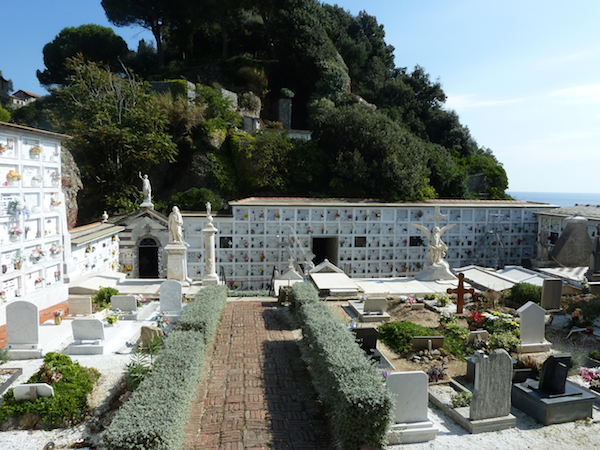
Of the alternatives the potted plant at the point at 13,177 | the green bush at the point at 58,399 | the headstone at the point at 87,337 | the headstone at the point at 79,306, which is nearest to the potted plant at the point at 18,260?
the headstone at the point at 79,306

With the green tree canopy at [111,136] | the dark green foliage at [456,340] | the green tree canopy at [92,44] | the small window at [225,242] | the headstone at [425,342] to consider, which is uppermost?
the green tree canopy at [92,44]

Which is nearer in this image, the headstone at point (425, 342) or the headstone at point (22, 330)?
the headstone at point (22, 330)

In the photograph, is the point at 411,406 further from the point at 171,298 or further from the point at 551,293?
the point at 551,293

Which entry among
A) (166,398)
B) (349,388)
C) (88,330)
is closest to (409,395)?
(349,388)

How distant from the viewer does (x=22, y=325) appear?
814 cm

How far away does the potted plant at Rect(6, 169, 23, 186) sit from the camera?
9.42m

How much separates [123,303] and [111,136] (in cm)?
1431

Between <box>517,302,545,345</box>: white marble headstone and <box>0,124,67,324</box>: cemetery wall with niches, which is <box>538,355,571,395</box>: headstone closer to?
<box>517,302,545,345</box>: white marble headstone

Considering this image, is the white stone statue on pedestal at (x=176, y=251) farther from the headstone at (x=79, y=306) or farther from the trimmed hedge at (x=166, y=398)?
the trimmed hedge at (x=166, y=398)

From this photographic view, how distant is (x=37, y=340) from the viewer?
820 cm

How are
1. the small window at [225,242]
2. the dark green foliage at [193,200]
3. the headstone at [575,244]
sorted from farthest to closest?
the dark green foliage at [193,200] → the small window at [225,242] → the headstone at [575,244]

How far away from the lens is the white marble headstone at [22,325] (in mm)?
8117

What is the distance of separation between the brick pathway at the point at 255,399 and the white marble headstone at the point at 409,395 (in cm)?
104

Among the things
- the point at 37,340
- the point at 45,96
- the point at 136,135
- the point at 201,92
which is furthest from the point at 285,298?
the point at 45,96
